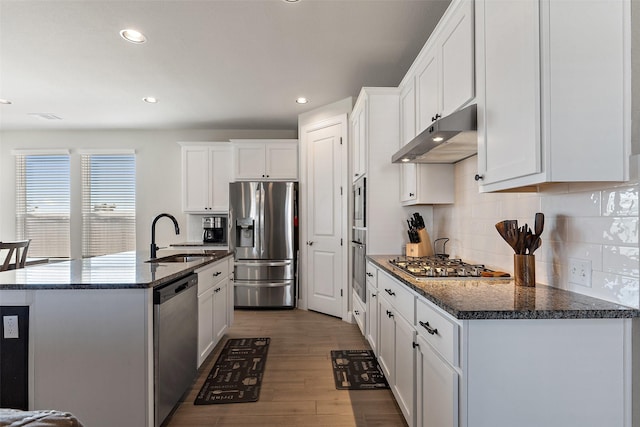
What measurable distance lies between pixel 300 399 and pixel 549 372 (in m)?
1.59

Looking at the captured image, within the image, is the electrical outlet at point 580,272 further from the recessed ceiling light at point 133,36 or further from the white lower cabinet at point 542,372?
the recessed ceiling light at point 133,36

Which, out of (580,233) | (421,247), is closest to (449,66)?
(580,233)

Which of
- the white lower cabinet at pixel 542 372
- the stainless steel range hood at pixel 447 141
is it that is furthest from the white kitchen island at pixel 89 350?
the stainless steel range hood at pixel 447 141

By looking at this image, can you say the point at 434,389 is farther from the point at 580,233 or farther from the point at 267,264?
the point at 267,264

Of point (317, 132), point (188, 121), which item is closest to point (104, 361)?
point (317, 132)

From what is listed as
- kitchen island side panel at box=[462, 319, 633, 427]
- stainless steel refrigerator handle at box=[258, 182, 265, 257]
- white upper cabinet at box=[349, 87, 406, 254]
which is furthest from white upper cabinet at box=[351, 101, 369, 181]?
kitchen island side panel at box=[462, 319, 633, 427]

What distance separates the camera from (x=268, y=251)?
15.0 feet

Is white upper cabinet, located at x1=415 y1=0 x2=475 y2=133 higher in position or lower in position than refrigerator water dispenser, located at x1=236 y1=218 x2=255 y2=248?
higher

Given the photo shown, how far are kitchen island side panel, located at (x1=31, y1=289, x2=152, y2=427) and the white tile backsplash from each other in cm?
196

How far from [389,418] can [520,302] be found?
124cm

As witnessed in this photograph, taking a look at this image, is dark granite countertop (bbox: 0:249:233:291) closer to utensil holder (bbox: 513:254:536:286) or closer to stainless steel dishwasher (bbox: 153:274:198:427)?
stainless steel dishwasher (bbox: 153:274:198:427)

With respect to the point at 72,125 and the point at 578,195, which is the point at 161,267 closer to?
the point at 578,195

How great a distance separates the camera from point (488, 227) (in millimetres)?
2137

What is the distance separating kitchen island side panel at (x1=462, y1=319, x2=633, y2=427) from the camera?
1.14 m
